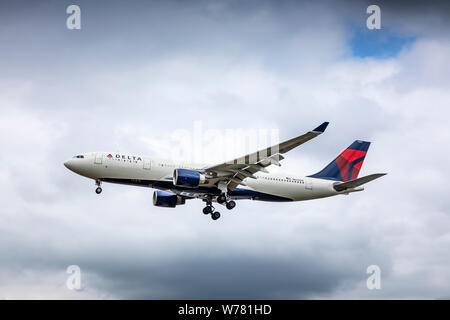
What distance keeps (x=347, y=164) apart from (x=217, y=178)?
15.1 m

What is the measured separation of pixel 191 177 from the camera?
4756 centimetres

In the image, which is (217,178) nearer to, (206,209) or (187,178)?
(187,178)

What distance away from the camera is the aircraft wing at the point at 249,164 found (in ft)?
146

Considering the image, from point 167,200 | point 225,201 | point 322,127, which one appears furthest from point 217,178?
point 322,127

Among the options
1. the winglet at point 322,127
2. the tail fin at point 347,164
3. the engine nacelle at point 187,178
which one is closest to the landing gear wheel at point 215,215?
the engine nacelle at point 187,178

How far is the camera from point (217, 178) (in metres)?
49.4

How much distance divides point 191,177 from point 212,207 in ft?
22.1

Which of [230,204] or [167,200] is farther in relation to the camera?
[167,200]

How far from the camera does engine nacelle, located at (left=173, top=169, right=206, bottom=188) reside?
155 ft

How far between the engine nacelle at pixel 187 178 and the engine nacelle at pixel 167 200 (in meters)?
8.55

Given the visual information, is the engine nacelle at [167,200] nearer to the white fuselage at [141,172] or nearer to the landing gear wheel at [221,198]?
the white fuselage at [141,172]

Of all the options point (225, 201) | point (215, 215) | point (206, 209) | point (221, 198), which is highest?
point (221, 198)
